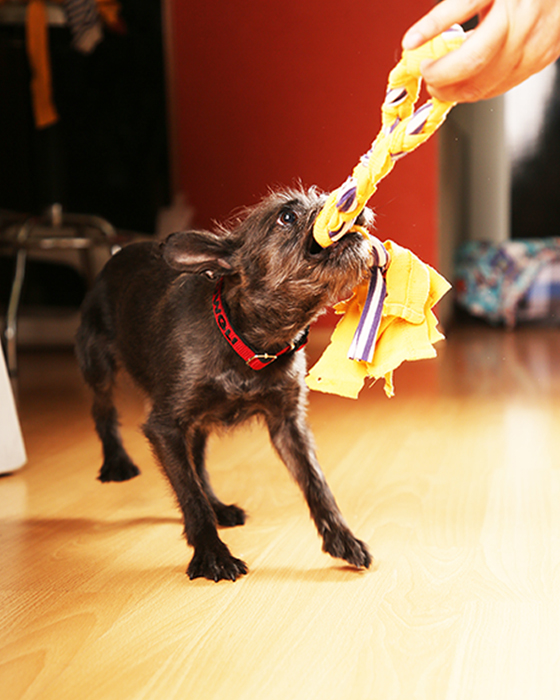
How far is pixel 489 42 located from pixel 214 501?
104cm

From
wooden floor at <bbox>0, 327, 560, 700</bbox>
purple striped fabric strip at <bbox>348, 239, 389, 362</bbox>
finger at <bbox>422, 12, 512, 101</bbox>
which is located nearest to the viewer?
finger at <bbox>422, 12, 512, 101</bbox>

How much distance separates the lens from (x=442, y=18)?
821mm

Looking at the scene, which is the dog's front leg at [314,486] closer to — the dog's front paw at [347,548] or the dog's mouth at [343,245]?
the dog's front paw at [347,548]

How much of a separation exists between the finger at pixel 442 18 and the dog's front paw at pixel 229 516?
37.8 inches

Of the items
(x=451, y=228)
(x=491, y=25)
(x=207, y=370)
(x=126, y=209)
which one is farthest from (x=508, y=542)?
(x=126, y=209)

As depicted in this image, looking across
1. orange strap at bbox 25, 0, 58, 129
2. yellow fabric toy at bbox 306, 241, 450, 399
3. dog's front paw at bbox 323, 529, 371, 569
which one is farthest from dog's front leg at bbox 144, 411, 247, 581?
orange strap at bbox 25, 0, 58, 129

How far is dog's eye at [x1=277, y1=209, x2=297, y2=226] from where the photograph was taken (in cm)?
119

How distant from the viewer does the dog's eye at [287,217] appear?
1.19 metres

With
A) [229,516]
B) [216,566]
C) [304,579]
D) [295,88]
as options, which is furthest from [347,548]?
[295,88]

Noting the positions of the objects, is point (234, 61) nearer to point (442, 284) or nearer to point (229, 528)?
point (442, 284)

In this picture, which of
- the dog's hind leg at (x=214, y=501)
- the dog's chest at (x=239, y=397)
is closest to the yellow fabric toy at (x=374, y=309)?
the dog's chest at (x=239, y=397)

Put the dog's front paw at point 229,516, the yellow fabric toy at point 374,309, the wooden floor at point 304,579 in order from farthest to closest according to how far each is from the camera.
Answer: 1. the dog's front paw at point 229,516
2. the yellow fabric toy at point 374,309
3. the wooden floor at point 304,579

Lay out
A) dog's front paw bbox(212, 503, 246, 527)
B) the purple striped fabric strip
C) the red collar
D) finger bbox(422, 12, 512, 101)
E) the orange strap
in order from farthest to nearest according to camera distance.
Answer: the orange strap → dog's front paw bbox(212, 503, 246, 527) → the red collar → the purple striped fabric strip → finger bbox(422, 12, 512, 101)

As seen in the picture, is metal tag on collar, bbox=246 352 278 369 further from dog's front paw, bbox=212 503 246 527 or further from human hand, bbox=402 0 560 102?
human hand, bbox=402 0 560 102
